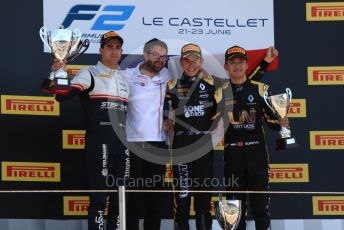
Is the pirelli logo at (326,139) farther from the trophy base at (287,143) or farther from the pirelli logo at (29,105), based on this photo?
the pirelli logo at (29,105)

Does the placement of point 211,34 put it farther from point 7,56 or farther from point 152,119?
point 7,56

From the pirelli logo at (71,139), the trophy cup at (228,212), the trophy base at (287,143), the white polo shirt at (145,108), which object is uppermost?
the white polo shirt at (145,108)

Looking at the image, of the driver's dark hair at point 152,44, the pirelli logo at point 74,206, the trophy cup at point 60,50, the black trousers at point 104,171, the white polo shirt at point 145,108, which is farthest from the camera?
the pirelli logo at point 74,206

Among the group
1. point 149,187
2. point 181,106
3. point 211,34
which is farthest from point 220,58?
point 149,187

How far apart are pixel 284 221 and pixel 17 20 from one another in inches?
102

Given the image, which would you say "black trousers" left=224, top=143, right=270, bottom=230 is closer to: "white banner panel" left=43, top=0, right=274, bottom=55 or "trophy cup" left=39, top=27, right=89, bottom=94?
"white banner panel" left=43, top=0, right=274, bottom=55

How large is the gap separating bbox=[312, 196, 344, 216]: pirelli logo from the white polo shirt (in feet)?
4.72

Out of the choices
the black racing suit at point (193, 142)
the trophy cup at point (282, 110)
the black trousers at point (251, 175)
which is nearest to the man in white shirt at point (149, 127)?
the black racing suit at point (193, 142)

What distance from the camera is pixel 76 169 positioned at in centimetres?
654

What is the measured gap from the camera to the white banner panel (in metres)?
6.60

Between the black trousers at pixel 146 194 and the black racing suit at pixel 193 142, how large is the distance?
15 cm

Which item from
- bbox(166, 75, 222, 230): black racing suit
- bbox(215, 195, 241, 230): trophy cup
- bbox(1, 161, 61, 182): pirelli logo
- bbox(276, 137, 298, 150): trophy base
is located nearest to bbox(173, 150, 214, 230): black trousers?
bbox(166, 75, 222, 230): black racing suit

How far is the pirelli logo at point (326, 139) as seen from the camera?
21.9ft

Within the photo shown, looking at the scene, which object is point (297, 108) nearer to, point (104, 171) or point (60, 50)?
point (104, 171)
